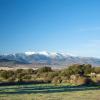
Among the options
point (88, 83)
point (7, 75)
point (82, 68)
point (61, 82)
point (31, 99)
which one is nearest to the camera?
point (31, 99)

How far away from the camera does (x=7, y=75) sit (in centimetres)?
7031

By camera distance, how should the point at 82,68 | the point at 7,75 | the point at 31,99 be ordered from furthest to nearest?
the point at 82,68
the point at 7,75
the point at 31,99

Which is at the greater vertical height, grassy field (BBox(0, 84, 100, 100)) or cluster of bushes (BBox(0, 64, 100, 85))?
cluster of bushes (BBox(0, 64, 100, 85))

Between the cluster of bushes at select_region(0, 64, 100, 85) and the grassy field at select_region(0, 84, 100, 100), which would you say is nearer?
the grassy field at select_region(0, 84, 100, 100)

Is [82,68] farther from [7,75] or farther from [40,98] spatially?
[40,98]

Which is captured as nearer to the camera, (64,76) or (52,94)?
(52,94)

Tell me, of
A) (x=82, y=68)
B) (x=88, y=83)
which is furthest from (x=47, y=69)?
(x=88, y=83)

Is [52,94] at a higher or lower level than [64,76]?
lower

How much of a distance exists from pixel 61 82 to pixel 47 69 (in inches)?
1206

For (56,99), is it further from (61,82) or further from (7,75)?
(7,75)

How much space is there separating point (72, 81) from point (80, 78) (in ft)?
5.19

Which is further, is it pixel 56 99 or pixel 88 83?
pixel 88 83

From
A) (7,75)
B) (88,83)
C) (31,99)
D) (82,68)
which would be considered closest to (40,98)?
(31,99)

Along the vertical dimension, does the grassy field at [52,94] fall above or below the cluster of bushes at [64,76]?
below
